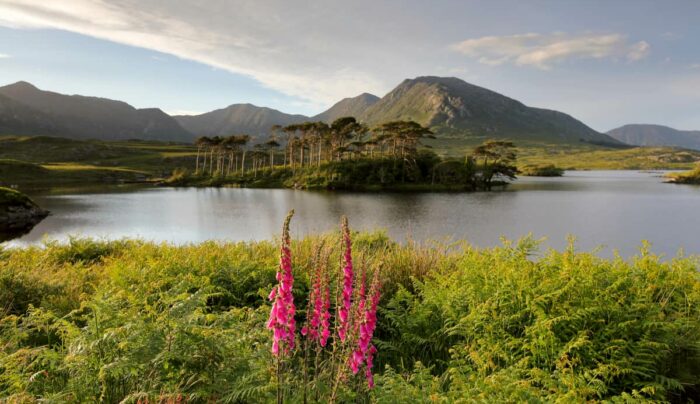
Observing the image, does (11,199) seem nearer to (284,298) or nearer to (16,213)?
(16,213)

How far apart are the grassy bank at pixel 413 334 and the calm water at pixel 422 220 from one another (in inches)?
551

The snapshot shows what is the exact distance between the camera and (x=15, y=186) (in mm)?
72125

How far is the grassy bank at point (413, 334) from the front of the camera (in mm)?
4102

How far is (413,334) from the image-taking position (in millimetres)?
6875

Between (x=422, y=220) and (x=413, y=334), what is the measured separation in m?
29.0

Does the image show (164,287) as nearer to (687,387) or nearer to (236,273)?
(236,273)

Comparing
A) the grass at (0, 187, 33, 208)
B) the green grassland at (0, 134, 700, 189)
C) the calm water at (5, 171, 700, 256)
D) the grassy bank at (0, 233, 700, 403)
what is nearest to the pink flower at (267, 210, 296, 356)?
the grassy bank at (0, 233, 700, 403)

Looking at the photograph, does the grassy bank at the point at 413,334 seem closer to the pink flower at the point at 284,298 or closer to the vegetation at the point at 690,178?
the pink flower at the point at 284,298

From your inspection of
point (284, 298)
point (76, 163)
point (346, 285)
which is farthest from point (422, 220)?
point (76, 163)

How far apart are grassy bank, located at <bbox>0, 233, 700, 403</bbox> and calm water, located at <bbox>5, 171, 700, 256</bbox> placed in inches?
551

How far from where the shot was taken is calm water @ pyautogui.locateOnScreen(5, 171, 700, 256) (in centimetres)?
2822

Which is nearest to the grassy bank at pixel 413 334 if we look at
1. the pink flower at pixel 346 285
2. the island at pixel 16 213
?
the pink flower at pixel 346 285

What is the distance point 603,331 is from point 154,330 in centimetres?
617

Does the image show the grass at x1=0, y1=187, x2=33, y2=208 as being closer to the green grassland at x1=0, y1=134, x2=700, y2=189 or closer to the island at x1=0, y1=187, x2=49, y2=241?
the island at x1=0, y1=187, x2=49, y2=241
